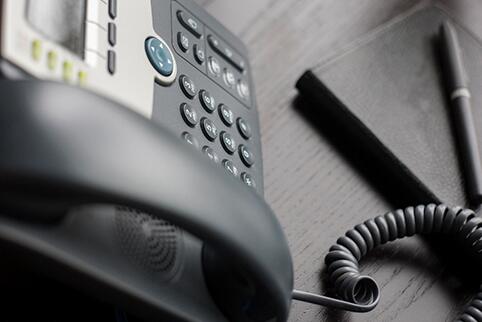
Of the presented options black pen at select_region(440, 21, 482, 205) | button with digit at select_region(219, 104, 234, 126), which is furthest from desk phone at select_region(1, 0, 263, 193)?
black pen at select_region(440, 21, 482, 205)

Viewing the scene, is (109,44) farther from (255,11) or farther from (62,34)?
(255,11)

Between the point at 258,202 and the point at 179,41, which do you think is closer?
the point at 258,202

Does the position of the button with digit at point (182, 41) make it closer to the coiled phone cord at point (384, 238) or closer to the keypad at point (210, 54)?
the keypad at point (210, 54)

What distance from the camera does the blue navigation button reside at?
1.40 feet

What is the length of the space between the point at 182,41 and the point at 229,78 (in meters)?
0.05

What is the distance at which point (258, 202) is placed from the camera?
1.19 feet

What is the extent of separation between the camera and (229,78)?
51cm

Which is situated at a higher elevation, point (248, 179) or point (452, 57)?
point (452, 57)

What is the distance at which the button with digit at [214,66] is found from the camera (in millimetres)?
498

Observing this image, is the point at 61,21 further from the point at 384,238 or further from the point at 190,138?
the point at 384,238

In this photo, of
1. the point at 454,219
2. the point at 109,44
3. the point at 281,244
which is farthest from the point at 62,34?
the point at 454,219

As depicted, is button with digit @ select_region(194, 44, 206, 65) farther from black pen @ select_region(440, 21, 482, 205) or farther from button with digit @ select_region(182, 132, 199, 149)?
black pen @ select_region(440, 21, 482, 205)

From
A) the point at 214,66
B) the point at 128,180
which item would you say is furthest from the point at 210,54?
the point at 128,180

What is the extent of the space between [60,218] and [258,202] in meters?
0.10
